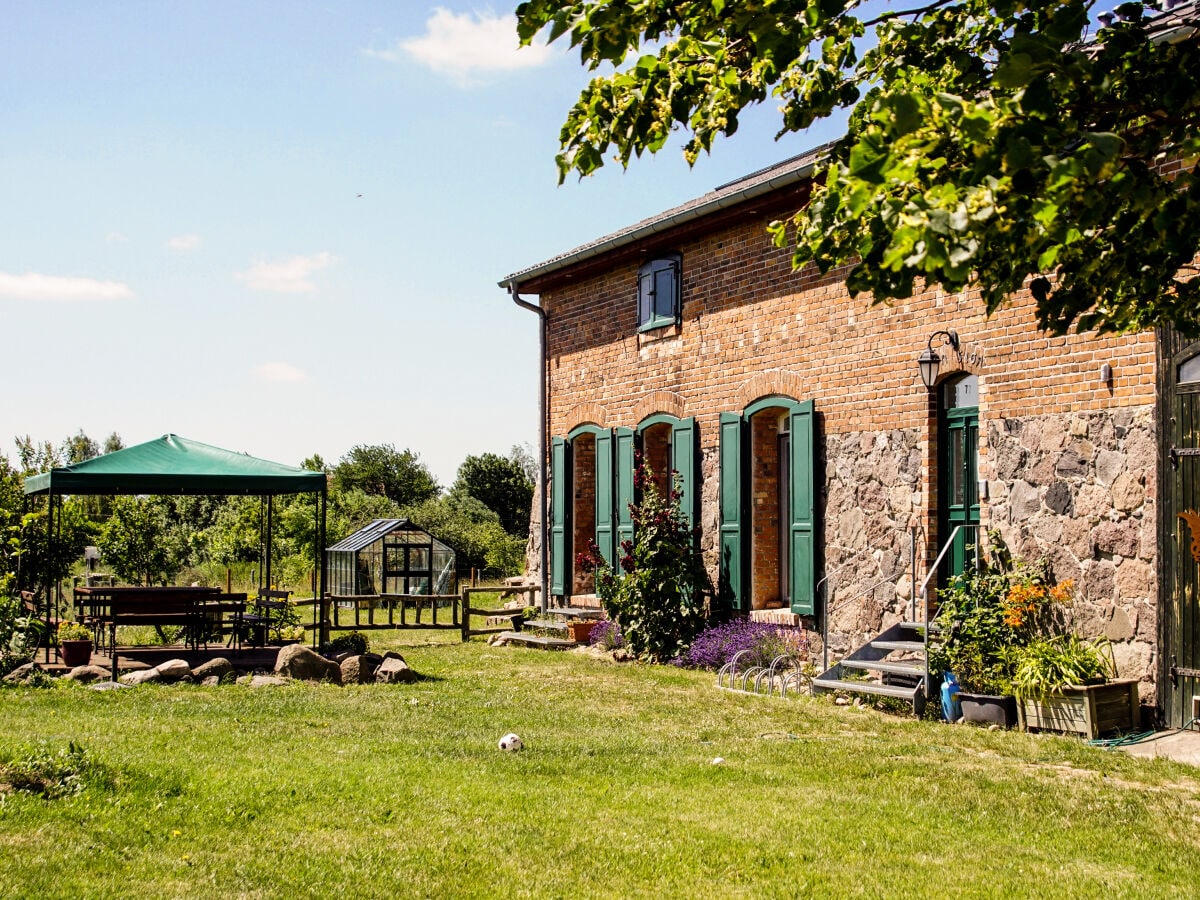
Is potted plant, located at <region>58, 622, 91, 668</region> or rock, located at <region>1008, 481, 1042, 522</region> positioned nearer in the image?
rock, located at <region>1008, 481, 1042, 522</region>

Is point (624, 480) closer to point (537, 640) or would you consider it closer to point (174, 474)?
point (537, 640)

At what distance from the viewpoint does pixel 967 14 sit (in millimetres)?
4742

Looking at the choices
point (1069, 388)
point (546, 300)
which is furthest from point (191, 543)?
point (1069, 388)

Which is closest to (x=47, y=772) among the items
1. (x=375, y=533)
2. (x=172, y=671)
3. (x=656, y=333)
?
(x=172, y=671)

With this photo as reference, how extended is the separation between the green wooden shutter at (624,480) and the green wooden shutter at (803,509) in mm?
2891

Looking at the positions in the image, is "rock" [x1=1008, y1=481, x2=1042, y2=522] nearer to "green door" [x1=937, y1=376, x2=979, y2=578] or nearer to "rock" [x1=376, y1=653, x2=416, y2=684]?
"green door" [x1=937, y1=376, x2=979, y2=578]

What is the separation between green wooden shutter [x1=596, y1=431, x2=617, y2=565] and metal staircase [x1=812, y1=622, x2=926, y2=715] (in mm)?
4830

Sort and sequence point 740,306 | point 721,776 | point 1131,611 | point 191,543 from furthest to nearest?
point 191,543 < point 740,306 < point 1131,611 < point 721,776

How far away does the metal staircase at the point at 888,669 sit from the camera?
9403 mm

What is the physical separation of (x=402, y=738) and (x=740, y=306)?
6752 millimetres

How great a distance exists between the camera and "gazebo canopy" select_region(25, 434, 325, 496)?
12102mm

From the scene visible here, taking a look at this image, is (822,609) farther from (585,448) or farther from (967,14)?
(967,14)

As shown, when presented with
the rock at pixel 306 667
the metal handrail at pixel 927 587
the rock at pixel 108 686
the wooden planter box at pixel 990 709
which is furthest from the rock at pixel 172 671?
the wooden planter box at pixel 990 709

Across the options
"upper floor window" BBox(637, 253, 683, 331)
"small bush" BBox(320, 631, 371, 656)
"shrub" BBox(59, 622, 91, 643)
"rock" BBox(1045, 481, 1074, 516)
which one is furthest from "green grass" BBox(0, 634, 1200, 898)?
"upper floor window" BBox(637, 253, 683, 331)
